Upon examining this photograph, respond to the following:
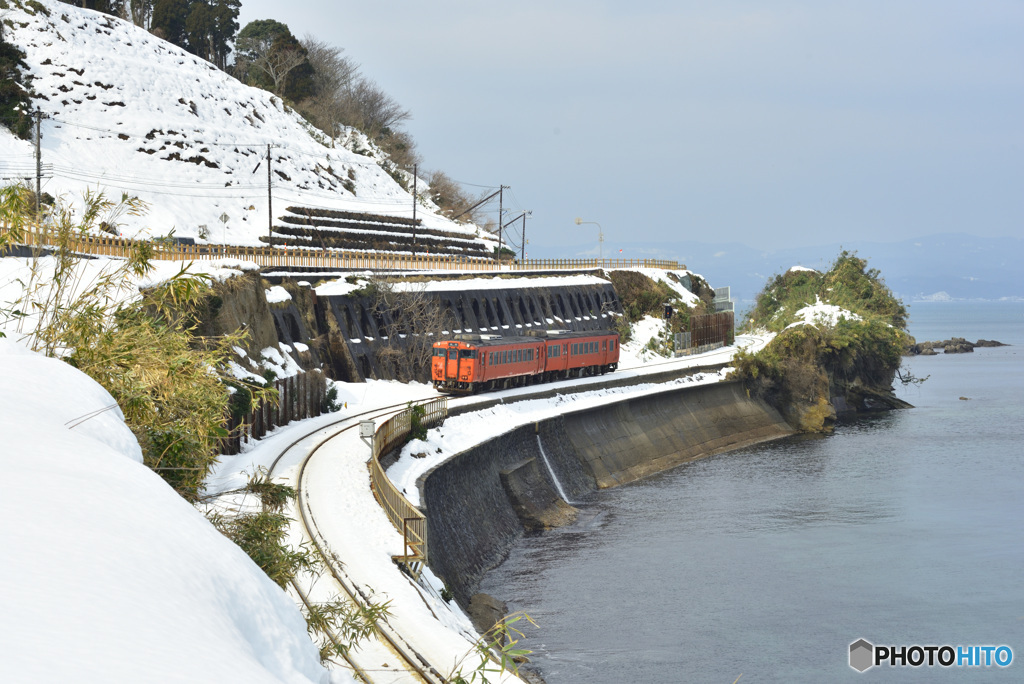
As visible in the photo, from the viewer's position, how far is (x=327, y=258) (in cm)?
6328

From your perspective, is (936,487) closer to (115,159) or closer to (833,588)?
(833,588)

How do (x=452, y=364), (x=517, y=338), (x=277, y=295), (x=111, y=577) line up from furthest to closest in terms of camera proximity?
(x=517, y=338)
(x=452, y=364)
(x=277, y=295)
(x=111, y=577)

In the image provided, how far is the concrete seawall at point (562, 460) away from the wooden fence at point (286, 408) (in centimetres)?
649

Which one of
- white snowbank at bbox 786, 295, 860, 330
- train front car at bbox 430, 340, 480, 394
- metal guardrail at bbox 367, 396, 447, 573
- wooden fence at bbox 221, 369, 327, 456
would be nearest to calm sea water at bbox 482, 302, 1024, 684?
metal guardrail at bbox 367, 396, 447, 573

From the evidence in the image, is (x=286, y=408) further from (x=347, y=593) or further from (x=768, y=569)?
(x=347, y=593)

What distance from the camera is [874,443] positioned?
5966 centimetres

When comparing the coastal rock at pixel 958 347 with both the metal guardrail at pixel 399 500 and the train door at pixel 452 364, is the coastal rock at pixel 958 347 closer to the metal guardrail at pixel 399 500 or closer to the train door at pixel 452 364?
the train door at pixel 452 364

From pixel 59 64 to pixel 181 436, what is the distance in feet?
286

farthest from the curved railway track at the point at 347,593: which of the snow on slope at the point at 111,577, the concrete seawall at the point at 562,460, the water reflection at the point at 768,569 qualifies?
the water reflection at the point at 768,569

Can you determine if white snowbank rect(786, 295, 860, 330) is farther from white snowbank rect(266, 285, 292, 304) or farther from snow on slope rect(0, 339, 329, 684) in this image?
snow on slope rect(0, 339, 329, 684)

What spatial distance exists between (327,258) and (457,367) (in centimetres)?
2138

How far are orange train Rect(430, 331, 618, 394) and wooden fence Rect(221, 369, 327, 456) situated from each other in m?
6.80

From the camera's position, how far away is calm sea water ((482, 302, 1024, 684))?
83.1ft

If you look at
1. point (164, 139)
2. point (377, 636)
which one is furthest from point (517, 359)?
point (164, 139)
